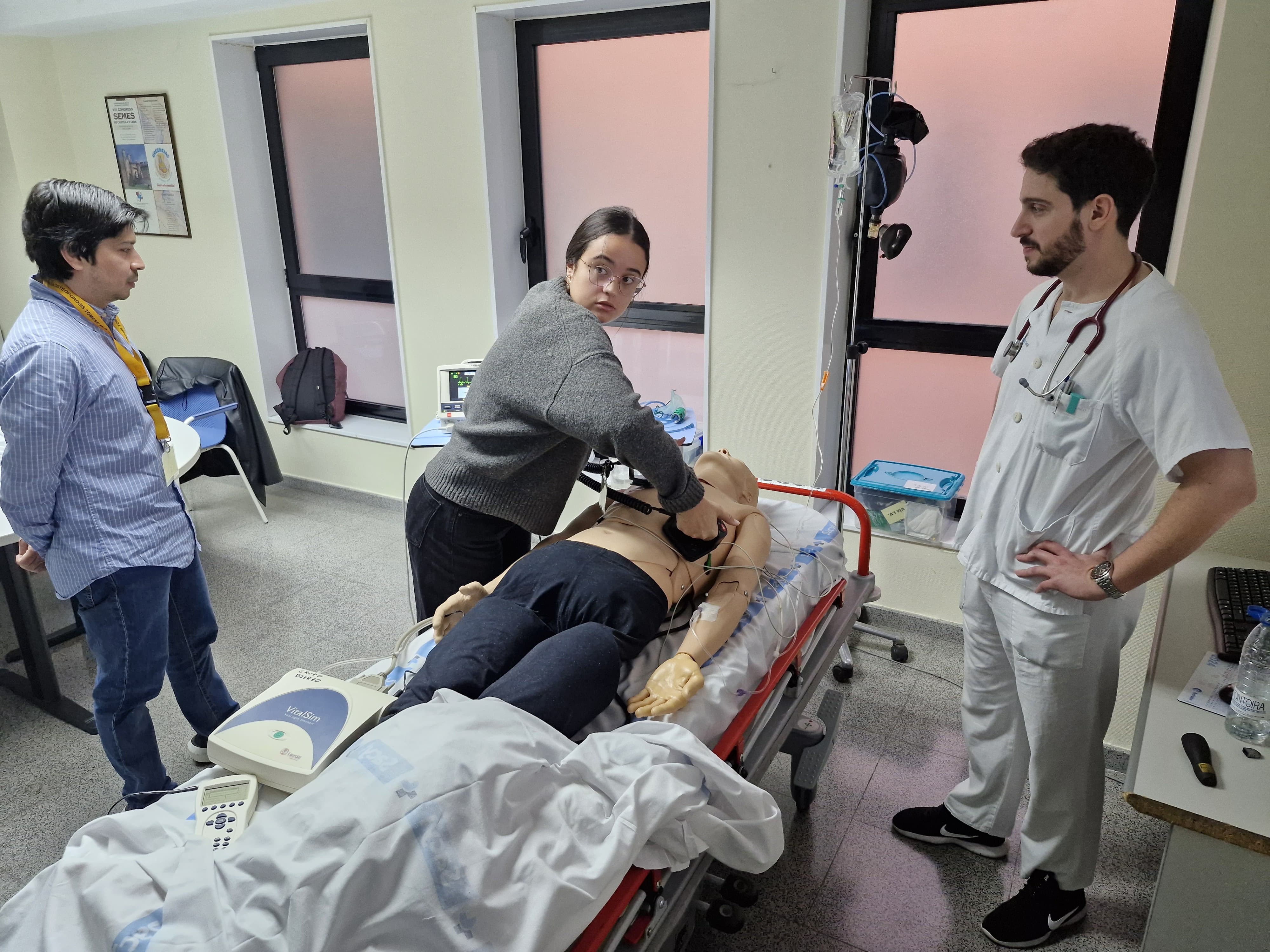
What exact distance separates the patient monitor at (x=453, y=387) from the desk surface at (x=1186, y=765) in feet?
7.31

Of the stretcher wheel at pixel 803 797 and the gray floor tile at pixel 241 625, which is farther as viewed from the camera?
the gray floor tile at pixel 241 625

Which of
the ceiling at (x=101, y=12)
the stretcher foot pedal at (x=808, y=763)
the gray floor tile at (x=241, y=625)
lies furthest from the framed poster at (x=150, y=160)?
the stretcher foot pedal at (x=808, y=763)

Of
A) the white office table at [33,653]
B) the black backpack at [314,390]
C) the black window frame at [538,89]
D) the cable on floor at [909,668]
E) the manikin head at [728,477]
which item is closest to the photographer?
the manikin head at [728,477]

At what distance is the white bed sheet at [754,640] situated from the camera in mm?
1465

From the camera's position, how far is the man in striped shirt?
1.65 m

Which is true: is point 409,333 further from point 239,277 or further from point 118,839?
point 118,839

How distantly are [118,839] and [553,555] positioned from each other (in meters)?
0.82

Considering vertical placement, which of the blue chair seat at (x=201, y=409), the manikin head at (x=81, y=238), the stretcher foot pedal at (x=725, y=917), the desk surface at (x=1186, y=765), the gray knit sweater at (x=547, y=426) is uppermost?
the manikin head at (x=81, y=238)

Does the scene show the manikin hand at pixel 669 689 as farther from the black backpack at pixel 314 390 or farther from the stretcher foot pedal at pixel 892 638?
the black backpack at pixel 314 390

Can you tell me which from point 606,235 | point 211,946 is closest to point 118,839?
point 211,946

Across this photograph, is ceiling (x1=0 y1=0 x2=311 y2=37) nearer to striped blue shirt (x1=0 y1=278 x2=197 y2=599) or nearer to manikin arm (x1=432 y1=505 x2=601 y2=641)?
striped blue shirt (x1=0 y1=278 x2=197 y2=599)

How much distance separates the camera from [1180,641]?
64.2 inches

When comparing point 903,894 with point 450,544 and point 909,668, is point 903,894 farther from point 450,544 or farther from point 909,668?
point 450,544

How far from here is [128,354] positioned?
1890 mm
